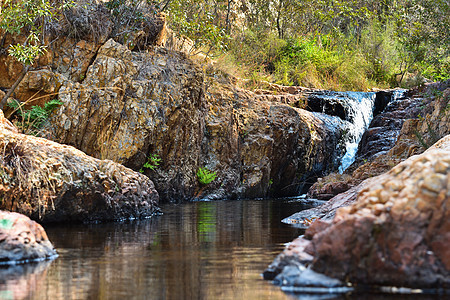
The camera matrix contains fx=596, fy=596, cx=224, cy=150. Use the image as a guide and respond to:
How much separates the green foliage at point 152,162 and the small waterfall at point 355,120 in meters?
8.35

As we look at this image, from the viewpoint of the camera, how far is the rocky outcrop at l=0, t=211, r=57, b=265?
556cm

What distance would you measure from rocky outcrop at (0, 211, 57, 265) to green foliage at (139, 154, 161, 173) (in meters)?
8.98

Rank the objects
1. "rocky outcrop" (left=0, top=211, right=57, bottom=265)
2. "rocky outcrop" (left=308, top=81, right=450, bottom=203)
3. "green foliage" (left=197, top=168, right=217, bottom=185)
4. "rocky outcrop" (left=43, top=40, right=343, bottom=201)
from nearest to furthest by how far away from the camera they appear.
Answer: "rocky outcrop" (left=0, top=211, right=57, bottom=265), "rocky outcrop" (left=43, top=40, right=343, bottom=201), "rocky outcrop" (left=308, top=81, right=450, bottom=203), "green foliage" (left=197, top=168, right=217, bottom=185)

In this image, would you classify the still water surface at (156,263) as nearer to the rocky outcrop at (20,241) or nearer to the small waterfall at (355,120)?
the rocky outcrop at (20,241)

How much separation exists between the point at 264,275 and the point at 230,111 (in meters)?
13.9

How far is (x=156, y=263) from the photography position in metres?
5.49

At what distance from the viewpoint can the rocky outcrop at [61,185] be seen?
8.92m

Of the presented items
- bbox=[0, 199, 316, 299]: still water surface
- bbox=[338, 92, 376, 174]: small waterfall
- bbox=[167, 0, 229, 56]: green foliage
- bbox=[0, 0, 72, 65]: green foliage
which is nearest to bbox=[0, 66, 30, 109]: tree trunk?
bbox=[0, 0, 72, 65]: green foliage

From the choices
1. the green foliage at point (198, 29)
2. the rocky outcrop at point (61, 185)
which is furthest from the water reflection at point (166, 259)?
the green foliage at point (198, 29)

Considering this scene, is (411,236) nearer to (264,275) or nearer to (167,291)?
(264,275)

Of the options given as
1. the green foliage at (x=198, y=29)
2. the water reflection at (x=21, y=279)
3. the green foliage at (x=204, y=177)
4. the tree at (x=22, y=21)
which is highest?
the green foliage at (x=198, y=29)

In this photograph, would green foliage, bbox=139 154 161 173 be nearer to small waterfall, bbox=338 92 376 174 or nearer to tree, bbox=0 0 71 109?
tree, bbox=0 0 71 109

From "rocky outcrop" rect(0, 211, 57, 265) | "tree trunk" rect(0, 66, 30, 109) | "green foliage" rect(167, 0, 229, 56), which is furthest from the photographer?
"green foliage" rect(167, 0, 229, 56)

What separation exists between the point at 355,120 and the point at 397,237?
1883 cm
